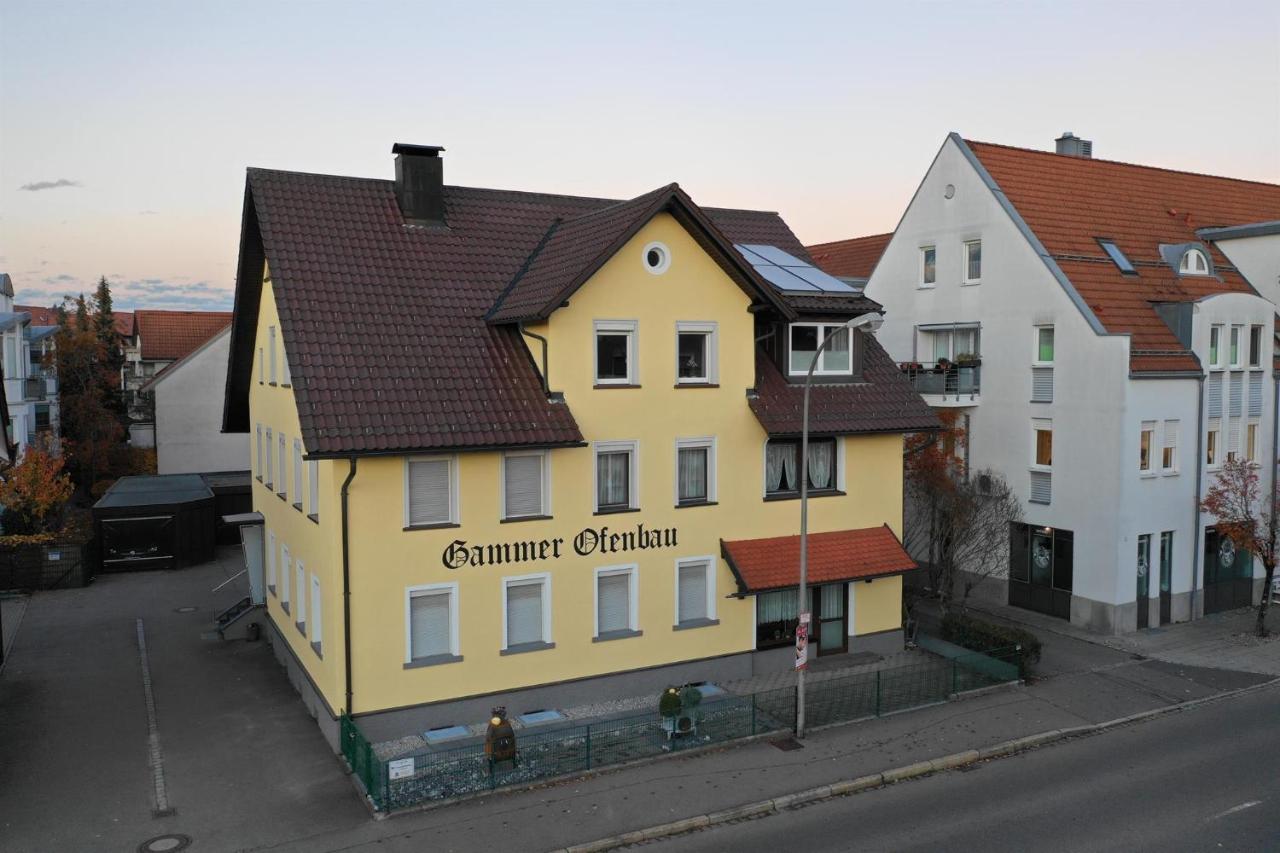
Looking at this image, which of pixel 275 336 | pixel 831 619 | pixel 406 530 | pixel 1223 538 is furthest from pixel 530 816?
pixel 1223 538

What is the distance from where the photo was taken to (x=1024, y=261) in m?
28.0

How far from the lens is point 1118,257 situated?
95.1ft

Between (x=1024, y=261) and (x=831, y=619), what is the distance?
39.6 ft

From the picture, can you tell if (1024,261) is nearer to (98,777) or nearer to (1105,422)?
(1105,422)

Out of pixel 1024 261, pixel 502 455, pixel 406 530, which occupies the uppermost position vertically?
pixel 1024 261

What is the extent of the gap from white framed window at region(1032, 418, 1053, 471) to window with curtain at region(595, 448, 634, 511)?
44.0 feet

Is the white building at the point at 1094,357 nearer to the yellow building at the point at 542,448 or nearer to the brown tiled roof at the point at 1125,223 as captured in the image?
the brown tiled roof at the point at 1125,223

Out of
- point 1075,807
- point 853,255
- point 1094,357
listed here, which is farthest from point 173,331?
point 1075,807

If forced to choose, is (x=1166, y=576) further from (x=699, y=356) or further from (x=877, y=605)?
(x=699, y=356)

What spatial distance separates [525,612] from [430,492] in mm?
3109

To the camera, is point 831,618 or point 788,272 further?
point 788,272

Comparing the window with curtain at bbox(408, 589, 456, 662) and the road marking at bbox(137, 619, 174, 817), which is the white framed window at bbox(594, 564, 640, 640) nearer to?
the window with curtain at bbox(408, 589, 456, 662)

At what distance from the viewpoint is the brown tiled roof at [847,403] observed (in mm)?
22031

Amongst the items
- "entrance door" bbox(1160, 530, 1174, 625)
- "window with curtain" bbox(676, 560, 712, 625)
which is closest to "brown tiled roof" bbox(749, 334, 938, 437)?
"window with curtain" bbox(676, 560, 712, 625)
